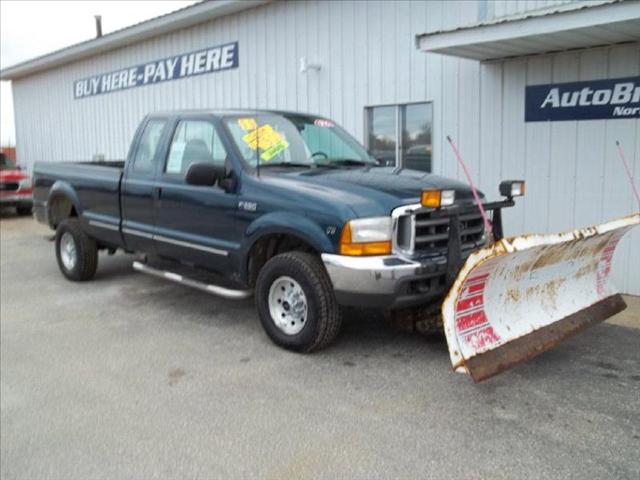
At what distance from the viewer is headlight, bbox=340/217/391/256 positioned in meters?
4.50

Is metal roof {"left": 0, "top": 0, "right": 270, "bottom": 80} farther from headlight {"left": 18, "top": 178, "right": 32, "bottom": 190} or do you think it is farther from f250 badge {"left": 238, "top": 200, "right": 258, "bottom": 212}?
f250 badge {"left": 238, "top": 200, "right": 258, "bottom": 212}

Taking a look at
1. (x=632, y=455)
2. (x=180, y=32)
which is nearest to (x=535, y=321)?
(x=632, y=455)

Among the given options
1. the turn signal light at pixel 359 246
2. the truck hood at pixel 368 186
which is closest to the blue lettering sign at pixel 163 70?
the truck hood at pixel 368 186

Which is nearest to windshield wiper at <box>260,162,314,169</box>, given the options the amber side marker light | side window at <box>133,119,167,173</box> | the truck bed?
side window at <box>133,119,167,173</box>

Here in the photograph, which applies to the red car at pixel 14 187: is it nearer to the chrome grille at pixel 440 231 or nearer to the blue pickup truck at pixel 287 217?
the blue pickup truck at pixel 287 217

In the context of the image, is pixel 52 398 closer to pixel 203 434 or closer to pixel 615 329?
pixel 203 434

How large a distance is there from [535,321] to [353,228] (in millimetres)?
1499

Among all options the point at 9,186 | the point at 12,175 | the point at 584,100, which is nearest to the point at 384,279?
the point at 584,100

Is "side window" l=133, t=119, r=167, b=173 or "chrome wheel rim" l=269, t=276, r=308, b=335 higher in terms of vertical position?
"side window" l=133, t=119, r=167, b=173

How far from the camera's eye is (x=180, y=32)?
12.6 m

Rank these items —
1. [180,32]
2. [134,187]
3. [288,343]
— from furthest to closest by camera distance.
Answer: [180,32] → [134,187] → [288,343]

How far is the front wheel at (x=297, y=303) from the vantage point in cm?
474

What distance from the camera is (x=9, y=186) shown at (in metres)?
15.1

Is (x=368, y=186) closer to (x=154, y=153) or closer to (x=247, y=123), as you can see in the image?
(x=247, y=123)
